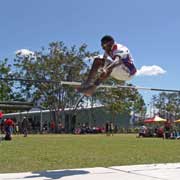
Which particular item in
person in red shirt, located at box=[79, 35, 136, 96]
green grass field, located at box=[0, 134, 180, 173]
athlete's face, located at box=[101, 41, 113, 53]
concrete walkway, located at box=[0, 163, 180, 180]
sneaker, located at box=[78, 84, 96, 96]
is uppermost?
athlete's face, located at box=[101, 41, 113, 53]

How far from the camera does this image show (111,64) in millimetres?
6633

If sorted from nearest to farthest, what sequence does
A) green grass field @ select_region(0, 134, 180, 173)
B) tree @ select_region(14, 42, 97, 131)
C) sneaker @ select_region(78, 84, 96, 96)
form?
sneaker @ select_region(78, 84, 96, 96), green grass field @ select_region(0, 134, 180, 173), tree @ select_region(14, 42, 97, 131)

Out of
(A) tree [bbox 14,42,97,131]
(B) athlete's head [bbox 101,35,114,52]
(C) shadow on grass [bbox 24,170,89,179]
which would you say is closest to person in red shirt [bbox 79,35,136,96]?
(B) athlete's head [bbox 101,35,114,52]

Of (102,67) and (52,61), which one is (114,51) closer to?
(102,67)

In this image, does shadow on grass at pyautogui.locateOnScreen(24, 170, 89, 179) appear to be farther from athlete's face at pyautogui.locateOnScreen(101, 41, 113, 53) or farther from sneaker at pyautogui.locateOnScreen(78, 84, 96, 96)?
athlete's face at pyautogui.locateOnScreen(101, 41, 113, 53)

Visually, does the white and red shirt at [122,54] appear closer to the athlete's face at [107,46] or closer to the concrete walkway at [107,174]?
the athlete's face at [107,46]

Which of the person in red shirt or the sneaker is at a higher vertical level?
the person in red shirt

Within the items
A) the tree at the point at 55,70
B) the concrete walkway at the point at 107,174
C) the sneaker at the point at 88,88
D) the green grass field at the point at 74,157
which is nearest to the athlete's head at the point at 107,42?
the sneaker at the point at 88,88

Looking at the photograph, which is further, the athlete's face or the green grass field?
the green grass field

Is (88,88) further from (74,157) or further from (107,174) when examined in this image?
(74,157)

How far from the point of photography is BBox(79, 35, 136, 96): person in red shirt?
21.5 feet

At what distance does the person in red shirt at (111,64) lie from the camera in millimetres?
6560

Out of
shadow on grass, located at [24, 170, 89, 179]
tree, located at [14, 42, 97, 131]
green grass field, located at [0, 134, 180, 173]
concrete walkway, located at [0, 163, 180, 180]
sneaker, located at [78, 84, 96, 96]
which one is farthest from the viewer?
tree, located at [14, 42, 97, 131]

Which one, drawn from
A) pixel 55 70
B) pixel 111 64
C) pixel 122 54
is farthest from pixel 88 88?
pixel 55 70
